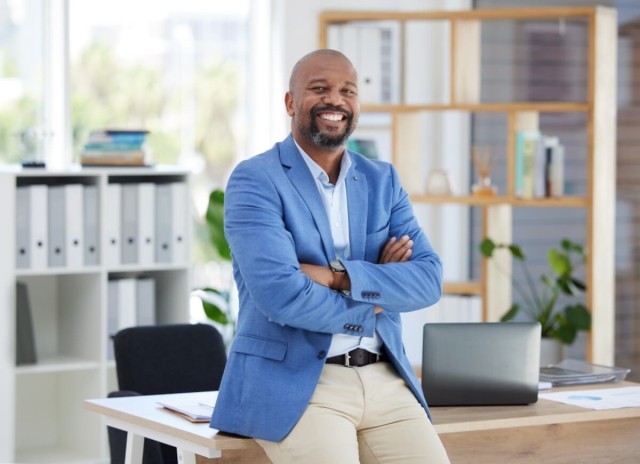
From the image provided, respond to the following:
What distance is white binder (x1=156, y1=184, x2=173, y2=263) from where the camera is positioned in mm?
4895

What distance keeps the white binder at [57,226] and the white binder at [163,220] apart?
39cm

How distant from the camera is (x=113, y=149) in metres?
4.86

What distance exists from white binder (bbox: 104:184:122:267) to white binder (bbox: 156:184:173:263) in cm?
17

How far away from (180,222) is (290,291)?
237 centimetres

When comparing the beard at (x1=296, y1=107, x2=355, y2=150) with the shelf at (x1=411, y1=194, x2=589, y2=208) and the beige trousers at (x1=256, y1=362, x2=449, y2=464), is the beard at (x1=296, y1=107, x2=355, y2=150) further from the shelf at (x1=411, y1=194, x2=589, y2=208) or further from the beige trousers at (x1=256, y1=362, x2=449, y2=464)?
the shelf at (x1=411, y1=194, x2=589, y2=208)

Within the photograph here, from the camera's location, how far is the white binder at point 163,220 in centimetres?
489

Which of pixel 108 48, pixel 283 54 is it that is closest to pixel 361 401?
pixel 283 54

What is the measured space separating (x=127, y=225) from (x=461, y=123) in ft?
6.34

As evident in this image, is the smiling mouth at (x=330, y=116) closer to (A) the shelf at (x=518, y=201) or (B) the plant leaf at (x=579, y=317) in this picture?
(A) the shelf at (x=518, y=201)

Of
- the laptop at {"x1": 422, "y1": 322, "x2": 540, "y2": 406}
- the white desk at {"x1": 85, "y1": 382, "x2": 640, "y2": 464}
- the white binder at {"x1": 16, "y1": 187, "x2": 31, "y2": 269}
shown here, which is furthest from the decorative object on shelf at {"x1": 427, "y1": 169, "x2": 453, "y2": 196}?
the laptop at {"x1": 422, "y1": 322, "x2": 540, "y2": 406}

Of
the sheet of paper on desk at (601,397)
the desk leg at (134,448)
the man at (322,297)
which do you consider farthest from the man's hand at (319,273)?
the sheet of paper on desk at (601,397)

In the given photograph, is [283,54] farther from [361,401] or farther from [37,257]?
[361,401]

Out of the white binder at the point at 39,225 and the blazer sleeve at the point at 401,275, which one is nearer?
the blazer sleeve at the point at 401,275

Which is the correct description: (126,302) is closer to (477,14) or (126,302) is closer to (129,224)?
(129,224)
